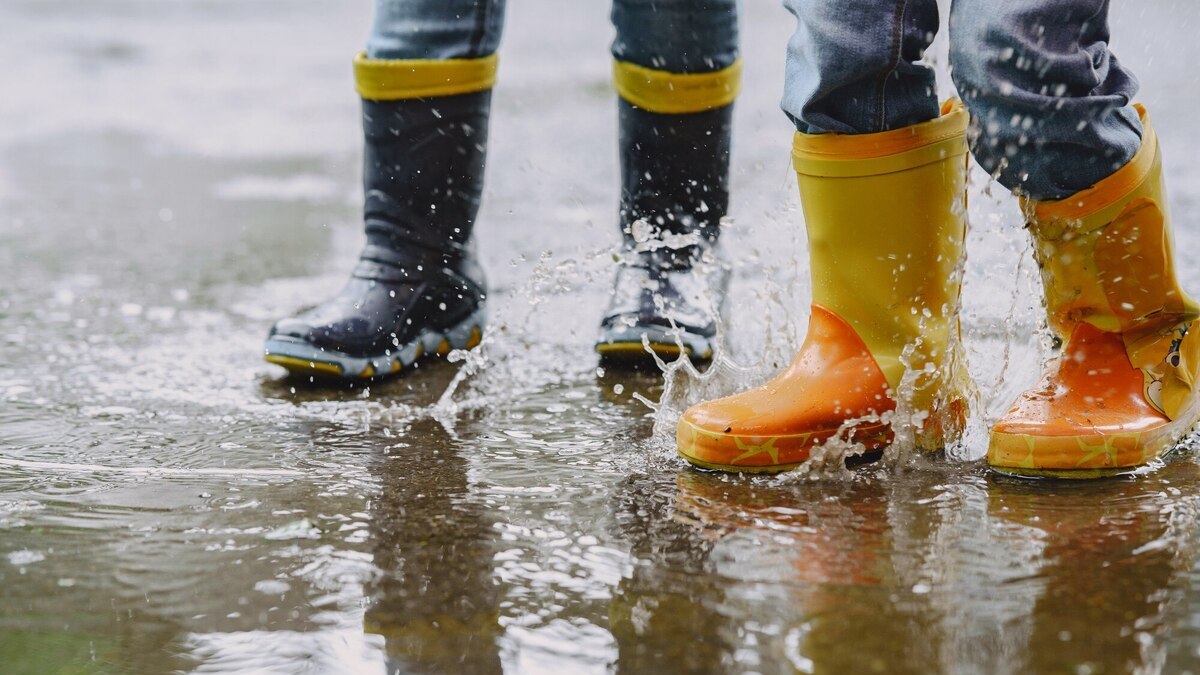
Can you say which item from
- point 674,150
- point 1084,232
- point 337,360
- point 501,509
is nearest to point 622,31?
point 674,150

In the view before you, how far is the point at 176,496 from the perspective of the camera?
1353mm

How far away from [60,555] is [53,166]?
2.97m

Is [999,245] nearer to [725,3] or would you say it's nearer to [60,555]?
[725,3]

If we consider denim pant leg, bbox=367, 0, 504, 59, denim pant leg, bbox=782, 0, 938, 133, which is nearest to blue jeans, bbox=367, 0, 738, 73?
denim pant leg, bbox=367, 0, 504, 59

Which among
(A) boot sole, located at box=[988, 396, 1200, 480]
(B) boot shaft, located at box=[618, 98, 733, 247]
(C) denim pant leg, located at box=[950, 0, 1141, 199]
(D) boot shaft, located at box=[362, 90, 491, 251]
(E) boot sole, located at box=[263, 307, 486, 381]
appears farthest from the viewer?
(B) boot shaft, located at box=[618, 98, 733, 247]

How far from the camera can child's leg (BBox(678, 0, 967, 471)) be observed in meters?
1.36

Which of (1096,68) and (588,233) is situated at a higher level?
(1096,68)

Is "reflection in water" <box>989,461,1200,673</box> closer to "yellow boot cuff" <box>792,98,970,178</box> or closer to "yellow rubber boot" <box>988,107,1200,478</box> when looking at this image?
"yellow rubber boot" <box>988,107,1200,478</box>

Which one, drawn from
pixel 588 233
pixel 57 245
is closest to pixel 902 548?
pixel 588 233

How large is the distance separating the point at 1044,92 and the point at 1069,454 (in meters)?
0.38

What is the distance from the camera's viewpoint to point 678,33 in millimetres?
2008

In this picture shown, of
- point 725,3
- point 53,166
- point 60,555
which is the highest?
point 725,3

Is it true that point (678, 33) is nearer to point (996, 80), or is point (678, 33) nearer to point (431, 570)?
point (996, 80)

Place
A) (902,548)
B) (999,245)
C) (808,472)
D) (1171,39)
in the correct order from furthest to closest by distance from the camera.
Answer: (1171,39)
(999,245)
(808,472)
(902,548)
